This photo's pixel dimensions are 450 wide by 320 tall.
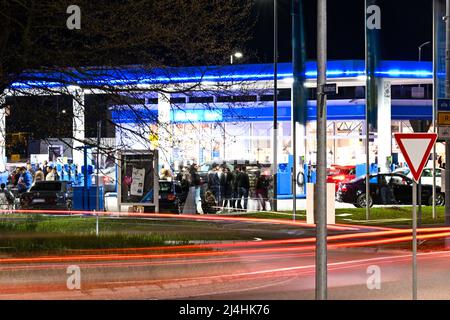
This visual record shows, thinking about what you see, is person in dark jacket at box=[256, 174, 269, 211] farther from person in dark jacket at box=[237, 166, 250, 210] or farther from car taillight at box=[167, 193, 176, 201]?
car taillight at box=[167, 193, 176, 201]

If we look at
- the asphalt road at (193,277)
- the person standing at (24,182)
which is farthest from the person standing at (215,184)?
the asphalt road at (193,277)

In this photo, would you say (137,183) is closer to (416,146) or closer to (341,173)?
(416,146)

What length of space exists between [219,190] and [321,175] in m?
23.8

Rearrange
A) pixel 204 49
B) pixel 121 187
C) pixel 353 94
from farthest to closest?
pixel 353 94 → pixel 121 187 → pixel 204 49

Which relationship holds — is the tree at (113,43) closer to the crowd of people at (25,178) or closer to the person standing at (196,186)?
the person standing at (196,186)

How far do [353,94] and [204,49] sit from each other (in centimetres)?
3998

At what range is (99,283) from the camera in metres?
12.8

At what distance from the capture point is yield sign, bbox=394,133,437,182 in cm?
1074

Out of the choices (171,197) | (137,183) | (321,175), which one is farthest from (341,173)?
(321,175)

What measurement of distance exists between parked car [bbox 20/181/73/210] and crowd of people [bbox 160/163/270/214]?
15.4 feet

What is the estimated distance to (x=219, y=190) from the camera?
3372 cm

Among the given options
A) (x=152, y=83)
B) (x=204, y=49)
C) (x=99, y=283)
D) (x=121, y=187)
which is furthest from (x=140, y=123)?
(x=121, y=187)

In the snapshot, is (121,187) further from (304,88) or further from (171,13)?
(304,88)
